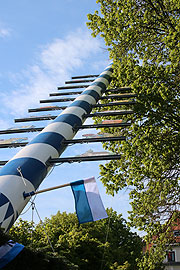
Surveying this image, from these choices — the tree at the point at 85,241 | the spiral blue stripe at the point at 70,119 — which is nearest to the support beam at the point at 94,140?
the spiral blue stripe at the point at 70,119

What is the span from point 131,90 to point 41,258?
7604mm

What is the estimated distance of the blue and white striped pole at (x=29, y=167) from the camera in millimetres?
2916

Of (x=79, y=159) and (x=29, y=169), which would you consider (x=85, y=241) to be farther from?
(x=29, y=169)

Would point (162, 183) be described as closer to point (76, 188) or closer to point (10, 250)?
point (76, 188)

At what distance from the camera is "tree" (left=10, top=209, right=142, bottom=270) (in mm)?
19859

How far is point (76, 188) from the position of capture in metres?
3.41

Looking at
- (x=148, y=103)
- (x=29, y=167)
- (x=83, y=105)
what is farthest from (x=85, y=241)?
(x=29, y=167)

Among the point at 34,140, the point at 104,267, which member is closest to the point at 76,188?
the point at 34,140

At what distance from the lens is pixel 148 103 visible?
30.7 ft

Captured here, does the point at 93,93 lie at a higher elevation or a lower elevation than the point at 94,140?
higher

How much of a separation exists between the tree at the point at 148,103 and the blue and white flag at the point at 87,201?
5.55 meters

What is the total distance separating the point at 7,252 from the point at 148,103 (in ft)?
26.3

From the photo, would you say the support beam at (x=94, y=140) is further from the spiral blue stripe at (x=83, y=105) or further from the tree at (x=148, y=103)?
the tree at (x=148, y=103)

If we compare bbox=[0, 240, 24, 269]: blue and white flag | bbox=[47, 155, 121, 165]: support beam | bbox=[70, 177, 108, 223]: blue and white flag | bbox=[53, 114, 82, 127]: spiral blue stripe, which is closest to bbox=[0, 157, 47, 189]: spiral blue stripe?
bbox=[47, 155, 121, 165]: support beam
